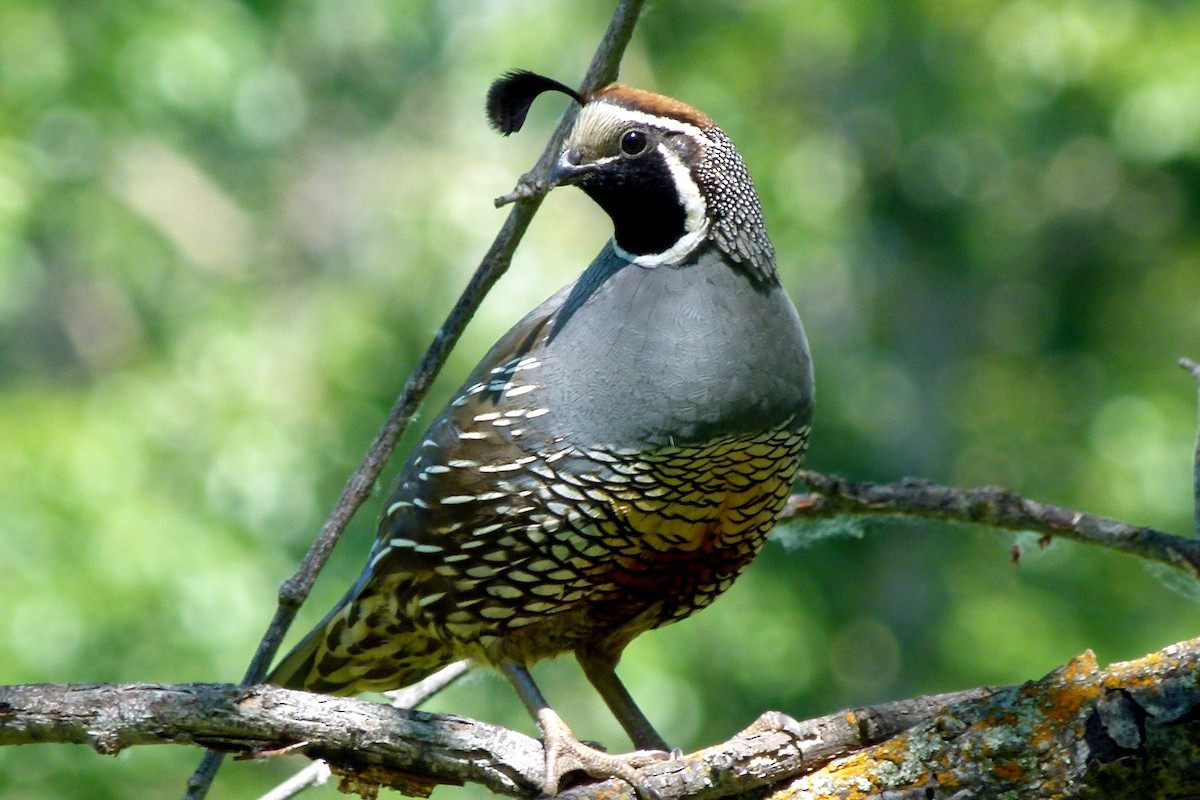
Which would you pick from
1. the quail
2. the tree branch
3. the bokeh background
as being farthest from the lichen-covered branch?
the bokeh background

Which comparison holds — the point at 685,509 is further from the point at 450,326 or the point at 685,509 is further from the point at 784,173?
the point at 784,173

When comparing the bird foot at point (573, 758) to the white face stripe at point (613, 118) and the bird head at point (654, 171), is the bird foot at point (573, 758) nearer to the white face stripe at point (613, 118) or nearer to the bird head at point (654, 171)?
the bird head at point (654, 171)

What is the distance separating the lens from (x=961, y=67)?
9.16 m

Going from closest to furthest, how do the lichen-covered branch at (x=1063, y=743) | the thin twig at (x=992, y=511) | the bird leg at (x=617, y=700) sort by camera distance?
the lichen-covered branch at (x=1063, y=743) < the thin twig at (x=992, y=511) < the bird leg at (x=617, y=700)

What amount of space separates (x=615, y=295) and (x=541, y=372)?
243 mm

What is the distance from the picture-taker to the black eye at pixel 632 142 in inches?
125

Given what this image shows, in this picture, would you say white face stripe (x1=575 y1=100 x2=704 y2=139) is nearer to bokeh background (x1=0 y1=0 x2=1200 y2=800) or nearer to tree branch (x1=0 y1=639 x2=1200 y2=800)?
tree branch (x1=0 y1=639 x2=1200 y2=800)

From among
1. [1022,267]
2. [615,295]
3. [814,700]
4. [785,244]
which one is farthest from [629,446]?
[1022,267]

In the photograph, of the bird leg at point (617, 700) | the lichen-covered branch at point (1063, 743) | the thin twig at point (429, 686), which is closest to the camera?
the lichen-covered branch at point (1063, 743)

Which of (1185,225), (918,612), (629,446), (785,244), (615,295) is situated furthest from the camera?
(1185,225)

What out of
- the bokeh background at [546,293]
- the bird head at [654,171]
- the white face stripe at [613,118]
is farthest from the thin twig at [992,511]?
the bokeh background at [546,293]

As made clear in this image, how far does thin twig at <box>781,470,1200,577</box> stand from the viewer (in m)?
3.08

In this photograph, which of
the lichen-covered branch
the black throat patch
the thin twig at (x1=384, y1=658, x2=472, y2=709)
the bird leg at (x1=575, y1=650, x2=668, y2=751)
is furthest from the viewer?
the thin twig at (x1=384, y1=658, x2=472, y2=709)

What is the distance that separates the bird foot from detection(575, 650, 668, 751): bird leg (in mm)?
482
